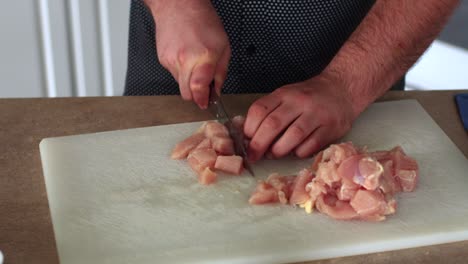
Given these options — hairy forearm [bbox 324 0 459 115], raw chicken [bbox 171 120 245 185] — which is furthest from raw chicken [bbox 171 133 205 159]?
hairy forearm [bbox 324 0 459 115]

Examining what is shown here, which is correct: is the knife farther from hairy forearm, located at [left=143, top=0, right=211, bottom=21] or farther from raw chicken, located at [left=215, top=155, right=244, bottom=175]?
hairy forearm, located at [left=143, top=0, right=211, bottom=21]

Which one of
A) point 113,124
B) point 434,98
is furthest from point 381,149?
point 113,124

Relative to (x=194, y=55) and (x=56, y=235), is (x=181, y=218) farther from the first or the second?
(x=194, y=55)

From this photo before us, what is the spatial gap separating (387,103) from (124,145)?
1.93ft

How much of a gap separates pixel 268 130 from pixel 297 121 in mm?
64

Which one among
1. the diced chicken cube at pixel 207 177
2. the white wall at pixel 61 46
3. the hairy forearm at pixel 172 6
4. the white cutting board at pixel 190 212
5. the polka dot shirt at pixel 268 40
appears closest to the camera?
the white cutting board at pixel 190 212

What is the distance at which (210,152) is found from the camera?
1.31 meters

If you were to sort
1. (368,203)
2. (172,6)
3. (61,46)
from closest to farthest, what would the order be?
(368,203) → (172,6) → (61,46)

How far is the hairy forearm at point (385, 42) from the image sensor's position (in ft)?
4.88

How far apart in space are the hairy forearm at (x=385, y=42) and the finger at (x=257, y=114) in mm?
177

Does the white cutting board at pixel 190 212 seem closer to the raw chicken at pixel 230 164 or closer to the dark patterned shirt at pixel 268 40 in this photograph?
the raw chicken at pixel 230 164

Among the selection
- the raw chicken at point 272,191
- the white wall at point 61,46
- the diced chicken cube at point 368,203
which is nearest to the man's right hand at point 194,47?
the raw chicken at point 272,191

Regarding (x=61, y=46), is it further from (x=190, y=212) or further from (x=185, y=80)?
(x=190, y=212)

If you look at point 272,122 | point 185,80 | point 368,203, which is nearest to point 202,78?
point 185,80
